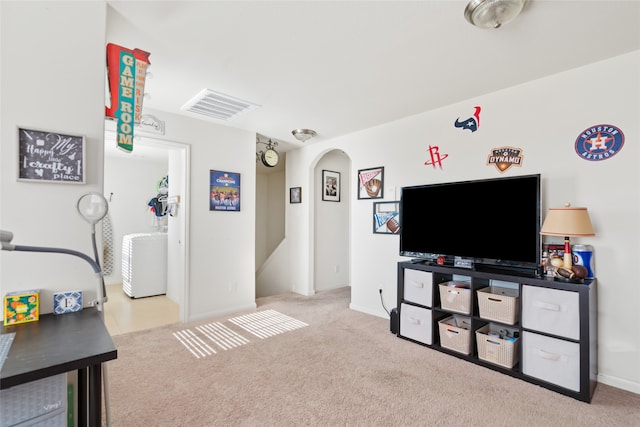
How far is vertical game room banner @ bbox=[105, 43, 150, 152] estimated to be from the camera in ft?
5.49

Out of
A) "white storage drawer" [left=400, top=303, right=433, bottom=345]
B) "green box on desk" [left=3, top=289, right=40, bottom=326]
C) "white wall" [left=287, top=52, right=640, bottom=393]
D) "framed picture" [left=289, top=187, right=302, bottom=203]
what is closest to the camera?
"green box on desk" [left=3, top=289, right=40, bottom=326]

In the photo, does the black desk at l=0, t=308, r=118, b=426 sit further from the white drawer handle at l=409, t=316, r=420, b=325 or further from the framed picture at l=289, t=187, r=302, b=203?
the framed picture at l=289, t=187, r=302, b=203

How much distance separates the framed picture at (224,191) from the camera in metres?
3.69

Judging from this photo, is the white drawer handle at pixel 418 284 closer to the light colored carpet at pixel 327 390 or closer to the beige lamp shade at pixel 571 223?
the light colored carpet at pixel 327 390

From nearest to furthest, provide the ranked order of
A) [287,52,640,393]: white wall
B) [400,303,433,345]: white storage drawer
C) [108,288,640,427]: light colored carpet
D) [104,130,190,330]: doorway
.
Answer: [108,288,640,427]: light colored carpet
[287,52,640,393]: white wall
[400,303,433,345]: white storage drawer
[104,130,190,330]: doorway

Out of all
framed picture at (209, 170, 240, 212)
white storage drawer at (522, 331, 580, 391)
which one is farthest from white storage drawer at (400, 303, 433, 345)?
framed picture at (209, 170, 240, 212)

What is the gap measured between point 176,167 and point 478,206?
3.72 metres

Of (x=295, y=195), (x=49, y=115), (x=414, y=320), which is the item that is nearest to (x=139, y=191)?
(x=295, y=195)

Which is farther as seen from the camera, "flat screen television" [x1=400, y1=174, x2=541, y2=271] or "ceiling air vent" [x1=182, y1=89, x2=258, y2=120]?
"ceiling air vent" [x1=182, y1=89, x2=258, y2=120]

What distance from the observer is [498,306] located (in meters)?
2.37

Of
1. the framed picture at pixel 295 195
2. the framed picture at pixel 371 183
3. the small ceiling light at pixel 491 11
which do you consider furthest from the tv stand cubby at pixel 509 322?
the framed picture at pixel 295 195

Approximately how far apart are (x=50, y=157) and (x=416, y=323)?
9.62 feet

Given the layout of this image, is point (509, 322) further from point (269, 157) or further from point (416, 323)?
point (269, 157)

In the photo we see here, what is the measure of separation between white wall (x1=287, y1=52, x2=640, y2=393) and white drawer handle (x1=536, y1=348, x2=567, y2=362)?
436 millimetres
